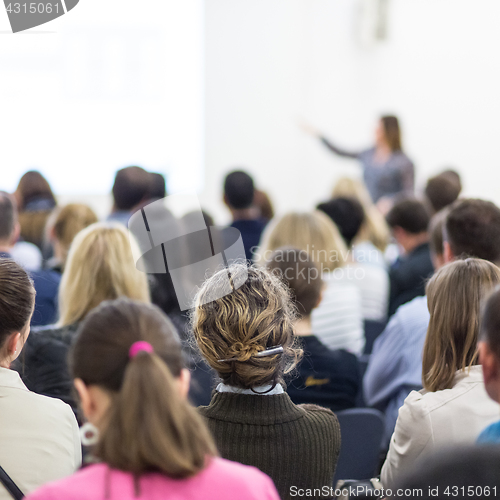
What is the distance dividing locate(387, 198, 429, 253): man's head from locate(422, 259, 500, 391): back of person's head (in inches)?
61.1

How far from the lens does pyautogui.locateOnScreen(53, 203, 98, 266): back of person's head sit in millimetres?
2744

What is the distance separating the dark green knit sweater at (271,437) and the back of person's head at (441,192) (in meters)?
2.39

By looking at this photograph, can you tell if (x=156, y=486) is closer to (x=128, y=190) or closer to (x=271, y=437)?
(x=271, y=437)

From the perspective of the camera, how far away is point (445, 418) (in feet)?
4.51

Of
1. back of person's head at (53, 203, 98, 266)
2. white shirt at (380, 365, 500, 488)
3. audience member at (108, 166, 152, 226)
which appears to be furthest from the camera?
audience member at (108, 166, 152, 226)

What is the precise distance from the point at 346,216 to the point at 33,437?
2324mm

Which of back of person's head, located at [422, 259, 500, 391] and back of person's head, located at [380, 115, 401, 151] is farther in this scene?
back of person's head, located at [380, 115, 401, 151]

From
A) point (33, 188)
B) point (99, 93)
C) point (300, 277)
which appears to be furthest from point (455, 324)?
point (99, 93)

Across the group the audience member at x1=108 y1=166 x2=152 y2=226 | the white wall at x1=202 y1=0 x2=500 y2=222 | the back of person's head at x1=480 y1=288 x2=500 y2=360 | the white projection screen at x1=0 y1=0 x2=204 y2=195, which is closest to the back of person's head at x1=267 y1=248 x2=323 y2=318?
the back of person's head at x1=480 y1=288 x2=500 y2=360

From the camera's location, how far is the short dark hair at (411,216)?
118 inches

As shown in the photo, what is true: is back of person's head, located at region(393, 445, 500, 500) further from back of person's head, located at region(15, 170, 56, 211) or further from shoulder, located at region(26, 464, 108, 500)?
back of person's head, located at region(15, 170, 56, 211)

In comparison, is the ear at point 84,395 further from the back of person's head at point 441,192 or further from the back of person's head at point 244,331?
the back of person's head at point 441,192

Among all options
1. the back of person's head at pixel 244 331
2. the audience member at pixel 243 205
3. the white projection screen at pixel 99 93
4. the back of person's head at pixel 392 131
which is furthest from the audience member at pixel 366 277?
the white projection screen at pixel 99 93

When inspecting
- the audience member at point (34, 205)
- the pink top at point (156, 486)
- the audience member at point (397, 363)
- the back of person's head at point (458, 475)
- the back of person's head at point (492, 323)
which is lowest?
the audience member at point (397, 363)
